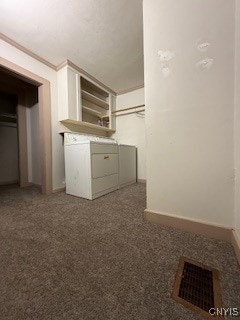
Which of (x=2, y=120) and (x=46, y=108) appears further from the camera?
(x=2, y=120)

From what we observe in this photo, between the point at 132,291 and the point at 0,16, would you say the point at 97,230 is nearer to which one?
the point at 132,291

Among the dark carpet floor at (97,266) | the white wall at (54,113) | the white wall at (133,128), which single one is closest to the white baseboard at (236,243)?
the dark carpet floor at (97,266)

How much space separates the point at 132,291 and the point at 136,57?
8.44 ft

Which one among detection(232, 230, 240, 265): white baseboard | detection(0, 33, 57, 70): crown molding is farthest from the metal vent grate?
detection(0, 33, 57, 70): crown molding

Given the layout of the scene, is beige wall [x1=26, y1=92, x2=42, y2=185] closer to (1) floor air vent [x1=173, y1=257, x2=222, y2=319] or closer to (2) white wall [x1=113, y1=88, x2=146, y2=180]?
(2) white wall [x1=113, y1=88, x2=146, y2=180]

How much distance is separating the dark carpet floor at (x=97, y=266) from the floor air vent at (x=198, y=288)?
0.03m

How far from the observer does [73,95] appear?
227 centimetres

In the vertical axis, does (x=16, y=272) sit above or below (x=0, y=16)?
below

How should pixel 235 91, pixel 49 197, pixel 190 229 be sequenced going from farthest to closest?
pixel 49 197 < pixel 190 229 < pixel 235 91

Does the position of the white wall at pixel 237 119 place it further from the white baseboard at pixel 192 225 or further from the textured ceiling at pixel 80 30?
the textured ceiling at pixel 80 30

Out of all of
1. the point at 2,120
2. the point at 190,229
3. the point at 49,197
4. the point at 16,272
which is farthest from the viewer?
the point at 2,120

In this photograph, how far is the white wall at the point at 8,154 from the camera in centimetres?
290

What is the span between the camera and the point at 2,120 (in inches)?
115

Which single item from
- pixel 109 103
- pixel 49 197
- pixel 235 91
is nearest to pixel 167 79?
pixel 235 91
